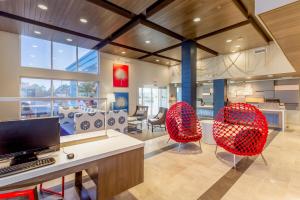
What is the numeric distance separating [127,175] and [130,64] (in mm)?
7569

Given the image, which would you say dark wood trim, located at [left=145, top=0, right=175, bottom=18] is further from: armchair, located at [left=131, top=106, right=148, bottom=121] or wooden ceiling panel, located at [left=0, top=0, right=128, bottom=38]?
armchair, located at [left=131, top=106, right=148, bottom=121]

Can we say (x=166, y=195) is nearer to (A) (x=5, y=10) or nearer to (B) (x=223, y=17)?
(B) (x=223, y=17)

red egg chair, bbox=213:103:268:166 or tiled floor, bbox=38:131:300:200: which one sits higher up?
red egg chair, bbox=213:103:268:166

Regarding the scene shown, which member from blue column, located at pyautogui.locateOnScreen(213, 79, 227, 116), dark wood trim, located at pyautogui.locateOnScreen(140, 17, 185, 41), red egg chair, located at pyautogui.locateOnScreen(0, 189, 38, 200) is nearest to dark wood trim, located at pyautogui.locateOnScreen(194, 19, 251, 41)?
dark wood trim, located at pyautogui.locateOnScreen(140, 17, 185, 41)

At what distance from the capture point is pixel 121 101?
8250mm

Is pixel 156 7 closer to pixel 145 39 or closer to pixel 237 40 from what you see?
pixel 145 39

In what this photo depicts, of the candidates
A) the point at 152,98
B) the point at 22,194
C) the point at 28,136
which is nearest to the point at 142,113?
the point at 152,98

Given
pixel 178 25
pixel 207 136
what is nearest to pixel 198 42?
pixel 178 25

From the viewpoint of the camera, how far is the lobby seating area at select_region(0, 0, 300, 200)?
5.65ft

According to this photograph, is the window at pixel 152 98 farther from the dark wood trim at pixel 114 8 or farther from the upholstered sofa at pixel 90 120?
the dark wood trim at pixel 114 8

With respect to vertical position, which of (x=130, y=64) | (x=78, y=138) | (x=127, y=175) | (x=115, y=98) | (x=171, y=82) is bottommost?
(x=127, y=175)

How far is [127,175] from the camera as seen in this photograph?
74.8 inches

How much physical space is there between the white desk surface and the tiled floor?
84 cm

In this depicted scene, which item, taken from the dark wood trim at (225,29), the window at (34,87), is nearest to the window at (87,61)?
the window at (34,87)
